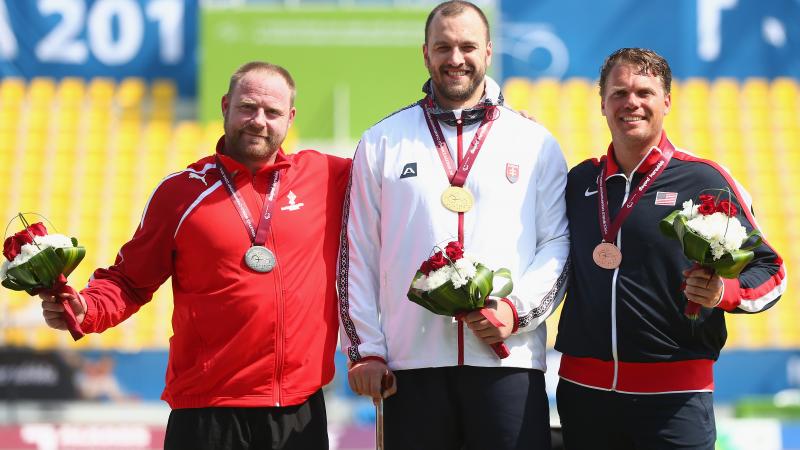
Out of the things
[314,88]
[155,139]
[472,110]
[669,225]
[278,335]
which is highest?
[314,88]

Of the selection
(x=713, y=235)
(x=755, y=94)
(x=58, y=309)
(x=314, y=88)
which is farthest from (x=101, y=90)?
(x=713, y=235)

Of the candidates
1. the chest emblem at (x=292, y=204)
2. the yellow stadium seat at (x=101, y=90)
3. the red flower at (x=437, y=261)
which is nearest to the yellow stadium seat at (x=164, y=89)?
the yellow stadium seat at (x=101, y=90)

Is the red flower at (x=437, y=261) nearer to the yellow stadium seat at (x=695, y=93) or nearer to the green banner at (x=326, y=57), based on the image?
the green banner at (x=326, y=57)

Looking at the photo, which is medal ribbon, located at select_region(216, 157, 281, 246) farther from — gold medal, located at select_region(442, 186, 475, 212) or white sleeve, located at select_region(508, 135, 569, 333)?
white sleeve, located at select_region(508, 135, 569, 333)

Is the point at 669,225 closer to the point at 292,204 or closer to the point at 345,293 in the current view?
the point at 345,293

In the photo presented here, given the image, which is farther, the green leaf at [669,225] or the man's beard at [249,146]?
the man's beard at [249,146]

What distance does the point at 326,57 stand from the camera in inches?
449

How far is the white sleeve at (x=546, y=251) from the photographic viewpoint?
3598mm

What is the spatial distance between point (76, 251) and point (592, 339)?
177 cm

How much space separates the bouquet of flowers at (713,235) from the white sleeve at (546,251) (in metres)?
0.49

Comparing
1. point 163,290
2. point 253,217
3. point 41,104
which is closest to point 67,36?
point 41,104

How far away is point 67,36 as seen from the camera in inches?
504

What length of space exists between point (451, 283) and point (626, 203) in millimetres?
797

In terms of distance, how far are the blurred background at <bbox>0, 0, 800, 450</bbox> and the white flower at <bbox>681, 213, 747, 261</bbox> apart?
7078 mm
